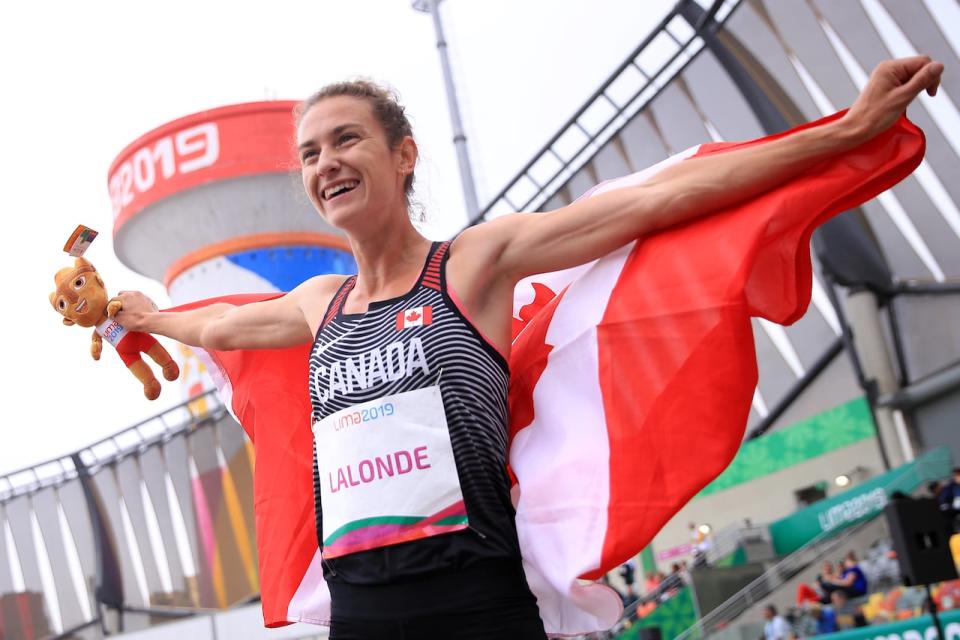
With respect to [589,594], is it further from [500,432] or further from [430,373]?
[430,373]

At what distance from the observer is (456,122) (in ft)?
63.9

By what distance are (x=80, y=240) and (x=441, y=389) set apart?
54.4 inches

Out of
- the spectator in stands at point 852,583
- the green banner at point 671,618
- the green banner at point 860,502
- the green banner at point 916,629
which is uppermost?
the green banner at point 860,502

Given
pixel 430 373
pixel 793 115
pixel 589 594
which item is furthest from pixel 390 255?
pixel 793 115

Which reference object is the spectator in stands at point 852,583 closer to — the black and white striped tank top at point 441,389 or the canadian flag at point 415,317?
the black and white striped tank top at point 441,389

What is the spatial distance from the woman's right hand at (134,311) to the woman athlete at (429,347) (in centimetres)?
84

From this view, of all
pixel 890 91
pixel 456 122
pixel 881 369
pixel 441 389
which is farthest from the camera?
pixel 456 122

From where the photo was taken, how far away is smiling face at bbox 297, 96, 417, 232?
2.27 m

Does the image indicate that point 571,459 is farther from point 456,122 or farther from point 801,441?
point 456,122

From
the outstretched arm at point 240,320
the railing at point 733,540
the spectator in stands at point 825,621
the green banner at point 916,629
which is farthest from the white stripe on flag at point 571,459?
the railing at point 733,540

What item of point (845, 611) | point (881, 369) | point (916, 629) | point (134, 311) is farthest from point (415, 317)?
point (881, 369)

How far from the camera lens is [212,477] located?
22.2 meters

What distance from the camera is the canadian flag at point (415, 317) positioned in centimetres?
215

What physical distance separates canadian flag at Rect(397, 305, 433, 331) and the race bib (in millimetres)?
155
